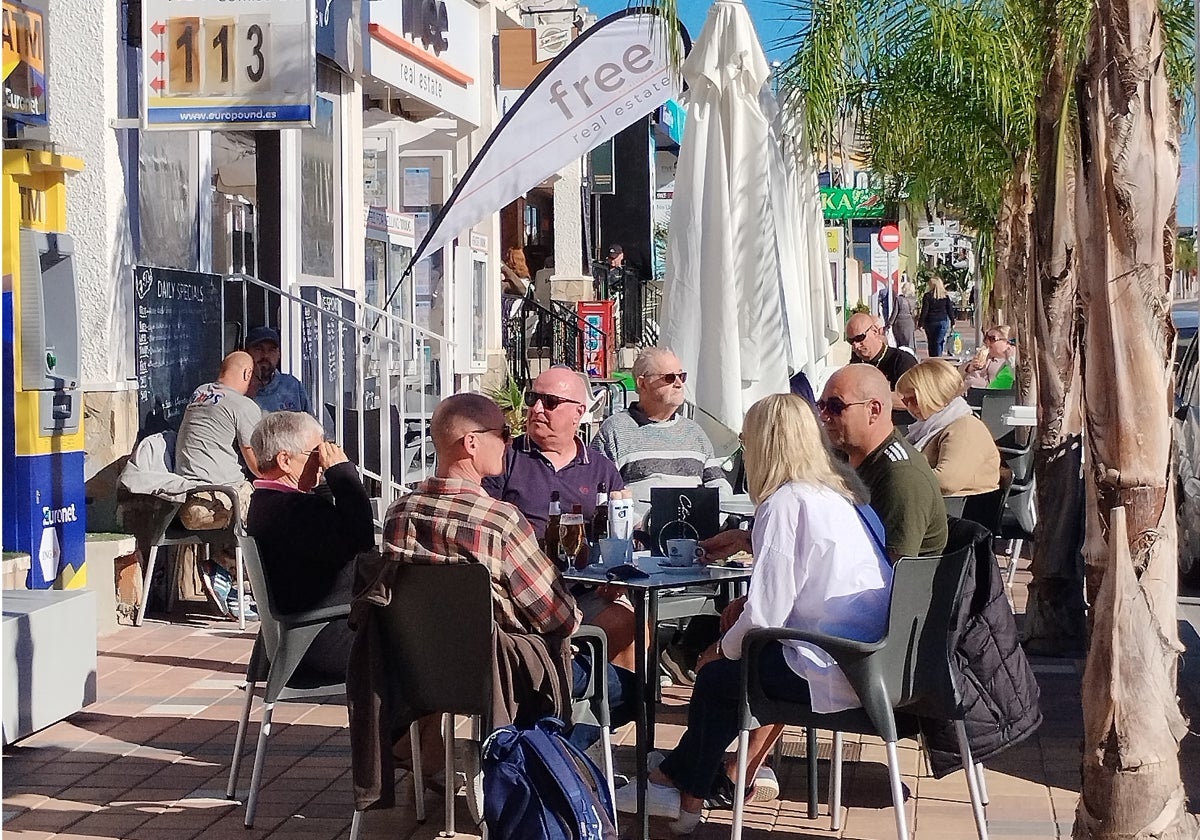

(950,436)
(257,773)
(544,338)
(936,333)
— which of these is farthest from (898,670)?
(936,333)

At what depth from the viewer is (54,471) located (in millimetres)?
7305

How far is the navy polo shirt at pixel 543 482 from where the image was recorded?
6.17 m

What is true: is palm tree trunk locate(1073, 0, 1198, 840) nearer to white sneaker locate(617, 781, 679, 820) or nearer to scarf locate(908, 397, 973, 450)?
white sneaker locate(617, 781, 679, 820)

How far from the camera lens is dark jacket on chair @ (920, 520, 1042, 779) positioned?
4711 millimetres

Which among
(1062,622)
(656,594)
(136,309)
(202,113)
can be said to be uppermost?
(202,113)

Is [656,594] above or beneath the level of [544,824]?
above

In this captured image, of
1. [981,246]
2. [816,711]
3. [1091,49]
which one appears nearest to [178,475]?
[816,711]

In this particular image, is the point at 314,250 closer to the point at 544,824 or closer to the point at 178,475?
the point at 178,475

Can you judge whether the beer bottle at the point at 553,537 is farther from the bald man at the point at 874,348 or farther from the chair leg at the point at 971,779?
the bald man at the point at 874,348

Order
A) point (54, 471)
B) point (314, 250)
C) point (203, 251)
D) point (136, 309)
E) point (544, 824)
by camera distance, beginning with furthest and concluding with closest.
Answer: point (314, 250), point (203, 251), point (136, 309), point (54, 471), point (544, 824)

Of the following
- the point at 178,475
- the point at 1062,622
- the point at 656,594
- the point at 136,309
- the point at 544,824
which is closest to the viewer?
the point at 544,824

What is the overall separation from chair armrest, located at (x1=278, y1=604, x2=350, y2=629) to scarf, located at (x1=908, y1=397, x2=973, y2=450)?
313 cm

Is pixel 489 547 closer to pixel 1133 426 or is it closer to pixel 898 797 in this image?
pixel 898 797

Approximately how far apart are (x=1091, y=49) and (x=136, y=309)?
699cm
